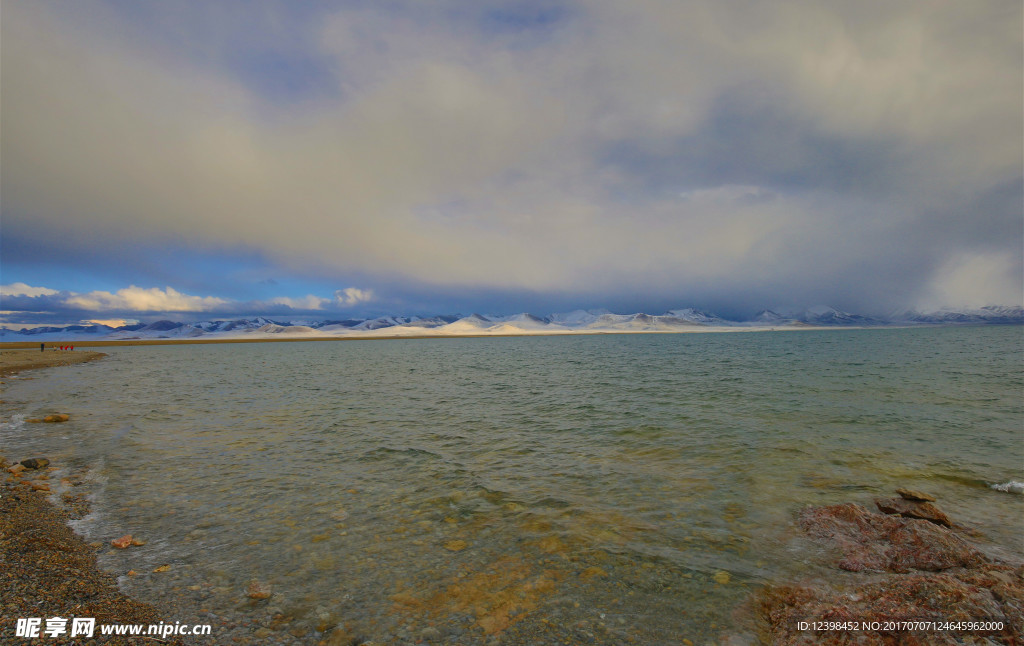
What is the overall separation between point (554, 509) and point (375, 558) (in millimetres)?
4427

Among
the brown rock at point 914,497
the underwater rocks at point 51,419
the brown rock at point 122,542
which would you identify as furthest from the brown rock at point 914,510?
the underwater rocks at point 51,419

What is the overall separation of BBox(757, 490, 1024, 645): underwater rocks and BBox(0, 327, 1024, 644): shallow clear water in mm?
590

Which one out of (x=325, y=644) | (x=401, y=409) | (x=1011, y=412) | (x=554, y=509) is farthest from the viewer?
(x=401, y=409)

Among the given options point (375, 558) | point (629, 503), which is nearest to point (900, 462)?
point (629, 503)

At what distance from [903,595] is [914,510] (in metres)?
4.73

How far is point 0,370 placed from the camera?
48438 millimetres

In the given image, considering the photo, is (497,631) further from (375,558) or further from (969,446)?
(969,446)

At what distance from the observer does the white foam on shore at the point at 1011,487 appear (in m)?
11.8

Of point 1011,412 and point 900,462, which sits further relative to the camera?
point 1011,412

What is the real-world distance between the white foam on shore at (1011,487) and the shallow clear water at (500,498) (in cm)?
32

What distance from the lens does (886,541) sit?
852cm

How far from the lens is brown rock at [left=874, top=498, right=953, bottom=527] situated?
9453 mm

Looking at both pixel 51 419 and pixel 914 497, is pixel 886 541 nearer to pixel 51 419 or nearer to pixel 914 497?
pixel 914 497

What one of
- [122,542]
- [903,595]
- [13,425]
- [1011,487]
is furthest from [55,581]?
[1011,487]
